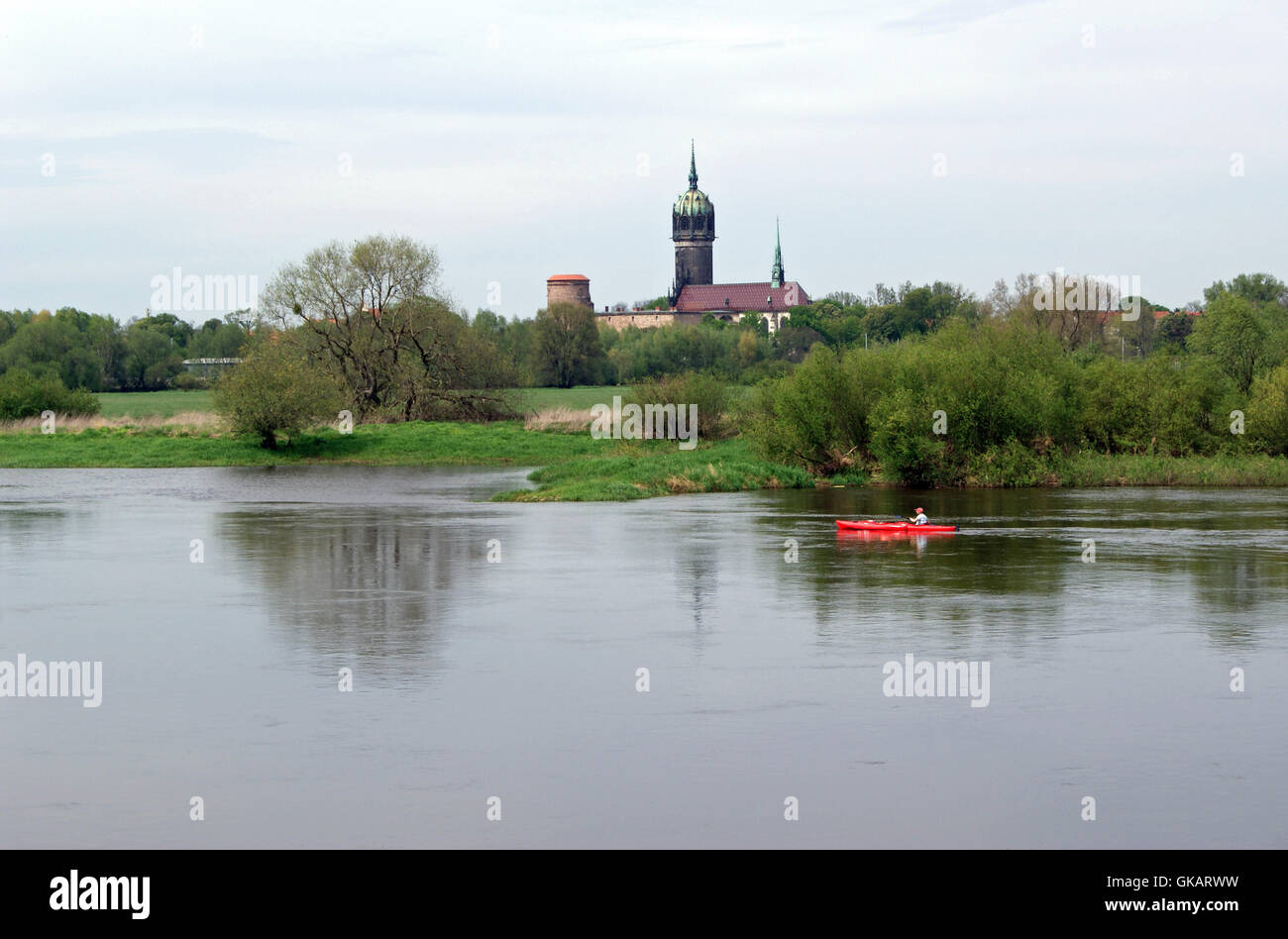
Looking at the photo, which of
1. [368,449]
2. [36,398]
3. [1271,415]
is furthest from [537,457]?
[1271,415]

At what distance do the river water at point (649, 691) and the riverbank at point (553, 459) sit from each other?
1703cm

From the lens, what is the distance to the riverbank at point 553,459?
58.4m

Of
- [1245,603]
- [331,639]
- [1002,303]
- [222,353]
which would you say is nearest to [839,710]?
[331,639]

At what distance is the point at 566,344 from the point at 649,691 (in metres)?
121

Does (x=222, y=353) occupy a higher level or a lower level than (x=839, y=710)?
higher

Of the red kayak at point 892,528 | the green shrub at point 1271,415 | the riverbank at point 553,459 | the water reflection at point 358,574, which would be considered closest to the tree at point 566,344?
the riverbank at point 553,459

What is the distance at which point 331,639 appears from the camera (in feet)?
81.9

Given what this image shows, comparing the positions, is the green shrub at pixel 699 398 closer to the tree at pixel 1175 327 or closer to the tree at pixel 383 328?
the tree at pixel 383 328

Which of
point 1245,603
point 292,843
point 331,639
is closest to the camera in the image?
point 292,843

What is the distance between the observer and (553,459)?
77.9m
